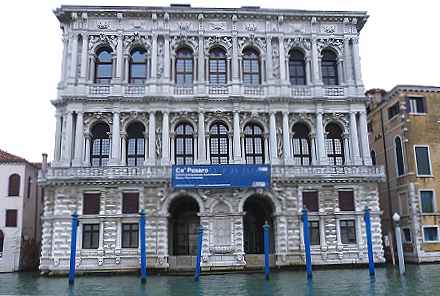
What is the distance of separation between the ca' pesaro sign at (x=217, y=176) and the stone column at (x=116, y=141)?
408 cm

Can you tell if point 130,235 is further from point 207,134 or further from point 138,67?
point 138,67

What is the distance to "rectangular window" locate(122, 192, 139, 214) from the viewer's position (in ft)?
93.2

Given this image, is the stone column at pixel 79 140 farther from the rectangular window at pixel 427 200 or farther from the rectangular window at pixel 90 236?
the rectangular window at pixel 427 200

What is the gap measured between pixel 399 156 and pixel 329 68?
822 centimetres

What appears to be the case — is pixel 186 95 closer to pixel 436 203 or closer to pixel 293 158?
pixel 293 158

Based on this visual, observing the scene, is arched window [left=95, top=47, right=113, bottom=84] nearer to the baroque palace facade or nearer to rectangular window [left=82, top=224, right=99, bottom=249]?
the baroque palace facade

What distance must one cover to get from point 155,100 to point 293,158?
1012cm

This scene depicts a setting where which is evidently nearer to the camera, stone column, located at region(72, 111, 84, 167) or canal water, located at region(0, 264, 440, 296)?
canal water, located at region(0, 264, 440, 296)

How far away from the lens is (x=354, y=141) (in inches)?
1214

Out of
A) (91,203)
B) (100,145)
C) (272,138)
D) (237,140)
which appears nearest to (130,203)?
(91,203)

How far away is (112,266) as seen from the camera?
2752 centimetres

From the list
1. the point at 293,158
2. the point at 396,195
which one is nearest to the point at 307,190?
the point at 293,158

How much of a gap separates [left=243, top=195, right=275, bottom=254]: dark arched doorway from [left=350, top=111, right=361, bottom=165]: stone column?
6772mm

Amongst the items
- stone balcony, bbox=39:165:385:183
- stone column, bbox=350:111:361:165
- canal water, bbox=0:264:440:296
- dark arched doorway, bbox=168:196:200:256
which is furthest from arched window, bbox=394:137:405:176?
dark arched doorway, bbox=168:196:200:256
